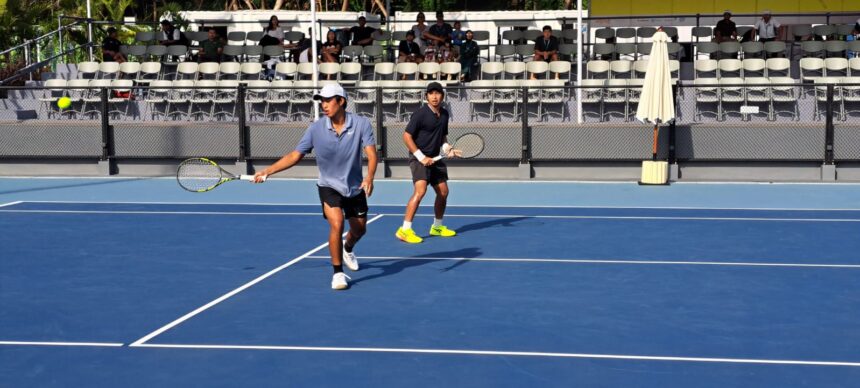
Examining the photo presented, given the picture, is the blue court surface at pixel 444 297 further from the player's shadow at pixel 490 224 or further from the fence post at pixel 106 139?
the fence post at pixel 106 139

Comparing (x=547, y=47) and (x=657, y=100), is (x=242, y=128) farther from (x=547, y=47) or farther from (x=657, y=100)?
(x=657, y=100)

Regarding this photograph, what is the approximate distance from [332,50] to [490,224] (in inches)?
449

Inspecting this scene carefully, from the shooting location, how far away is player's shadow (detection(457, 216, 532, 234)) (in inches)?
559

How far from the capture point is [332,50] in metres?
25.1

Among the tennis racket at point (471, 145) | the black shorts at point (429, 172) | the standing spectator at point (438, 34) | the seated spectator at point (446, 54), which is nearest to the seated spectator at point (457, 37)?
the standing spectator at point (438, 34)

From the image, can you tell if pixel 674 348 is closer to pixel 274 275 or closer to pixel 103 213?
pixel 274 275

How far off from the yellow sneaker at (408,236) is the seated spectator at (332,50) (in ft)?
41.0

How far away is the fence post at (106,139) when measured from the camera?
21281 mm

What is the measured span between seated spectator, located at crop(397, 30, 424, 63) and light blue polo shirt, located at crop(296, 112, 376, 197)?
1475 centimetres

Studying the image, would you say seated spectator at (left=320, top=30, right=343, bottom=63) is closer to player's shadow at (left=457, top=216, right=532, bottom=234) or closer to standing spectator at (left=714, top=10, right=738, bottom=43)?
standing spectator at (left=714, top=10, right=738, bottom=43)

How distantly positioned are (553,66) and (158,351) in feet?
55.2

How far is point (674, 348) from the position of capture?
7.89 meters

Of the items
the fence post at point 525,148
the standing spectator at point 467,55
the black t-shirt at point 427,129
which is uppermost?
the standing spectator at point 467,55

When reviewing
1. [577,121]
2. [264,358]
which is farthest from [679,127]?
[264,358]
